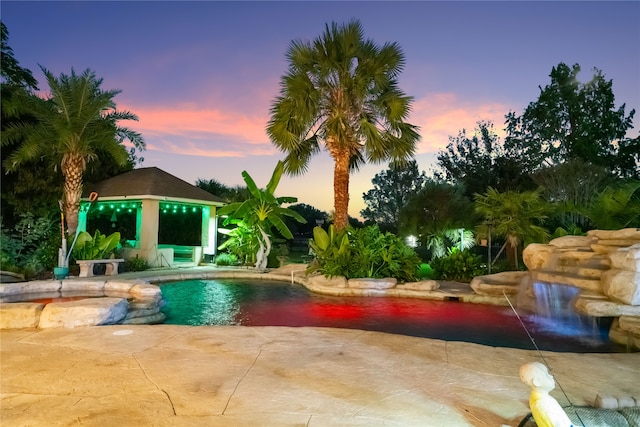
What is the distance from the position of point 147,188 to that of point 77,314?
998cm

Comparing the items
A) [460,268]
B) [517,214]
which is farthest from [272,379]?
[517,214]

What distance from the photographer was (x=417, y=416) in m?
2.72

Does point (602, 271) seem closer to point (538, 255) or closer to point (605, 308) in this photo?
point (605, 308)

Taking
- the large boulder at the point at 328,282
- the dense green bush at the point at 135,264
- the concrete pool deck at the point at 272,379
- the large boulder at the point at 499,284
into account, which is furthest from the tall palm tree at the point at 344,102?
the concrete pool deck at the point at 272,379

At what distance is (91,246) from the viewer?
40.7 feet

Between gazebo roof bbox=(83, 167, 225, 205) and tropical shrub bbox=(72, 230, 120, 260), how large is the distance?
231 centimetres

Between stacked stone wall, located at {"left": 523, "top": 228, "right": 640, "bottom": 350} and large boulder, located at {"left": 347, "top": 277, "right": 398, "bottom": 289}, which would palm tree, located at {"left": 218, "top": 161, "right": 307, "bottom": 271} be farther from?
stacked stone wall, located at {"left": 523, "top": 228, "right": 640, "bottom": 350}

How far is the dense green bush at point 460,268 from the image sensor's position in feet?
39.4

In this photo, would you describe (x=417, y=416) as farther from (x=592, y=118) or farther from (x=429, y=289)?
(x=592, y=118)

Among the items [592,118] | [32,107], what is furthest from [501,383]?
[592,118]

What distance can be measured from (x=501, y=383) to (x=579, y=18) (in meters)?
12.3

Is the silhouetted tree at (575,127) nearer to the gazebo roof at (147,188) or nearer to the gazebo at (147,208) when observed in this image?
the gazebo at (147,208)

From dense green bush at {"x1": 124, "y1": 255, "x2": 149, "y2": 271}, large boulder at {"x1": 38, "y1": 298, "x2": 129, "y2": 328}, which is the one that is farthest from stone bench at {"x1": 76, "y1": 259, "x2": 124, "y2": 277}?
large boulder at {"x1": 38, "y1": 298, "x2": 129, "y2": 328}

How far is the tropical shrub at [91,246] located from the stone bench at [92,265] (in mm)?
348
